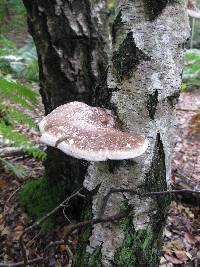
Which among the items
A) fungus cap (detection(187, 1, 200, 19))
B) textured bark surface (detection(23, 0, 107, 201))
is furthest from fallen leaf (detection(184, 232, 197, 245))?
fungus cap (detection(187, 1, 200, 19))

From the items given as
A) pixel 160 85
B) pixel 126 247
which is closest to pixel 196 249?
pixel 126 247

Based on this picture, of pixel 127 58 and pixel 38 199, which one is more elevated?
pixel 127 58

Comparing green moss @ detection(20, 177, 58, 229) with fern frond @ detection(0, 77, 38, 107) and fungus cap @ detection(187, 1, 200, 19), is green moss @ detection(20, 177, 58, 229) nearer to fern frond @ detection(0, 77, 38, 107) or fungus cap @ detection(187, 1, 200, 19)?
fern frond @ detection(0, 77, 38, 107)

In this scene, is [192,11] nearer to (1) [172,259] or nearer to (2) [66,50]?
(2) [66,50]

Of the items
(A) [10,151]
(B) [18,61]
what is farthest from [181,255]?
(B) [18,61]

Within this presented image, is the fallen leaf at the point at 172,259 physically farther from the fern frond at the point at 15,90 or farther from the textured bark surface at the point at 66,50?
the fern frond at the point at 15,90

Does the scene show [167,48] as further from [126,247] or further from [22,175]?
[22,175]
